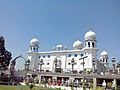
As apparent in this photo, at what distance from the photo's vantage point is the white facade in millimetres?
70188

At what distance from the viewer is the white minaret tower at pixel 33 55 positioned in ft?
270

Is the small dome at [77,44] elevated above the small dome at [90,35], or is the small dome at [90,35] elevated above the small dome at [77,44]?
the small dome at [90,35]

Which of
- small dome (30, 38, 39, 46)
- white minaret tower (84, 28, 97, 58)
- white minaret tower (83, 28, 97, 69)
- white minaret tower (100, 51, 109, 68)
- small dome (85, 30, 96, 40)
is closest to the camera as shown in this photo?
white minaret tower (83, 28, 97, 69)

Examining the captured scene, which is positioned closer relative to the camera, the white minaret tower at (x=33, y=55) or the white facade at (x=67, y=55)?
the white facade at (x=67, y=55)

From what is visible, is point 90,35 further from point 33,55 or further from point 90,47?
point 33,55


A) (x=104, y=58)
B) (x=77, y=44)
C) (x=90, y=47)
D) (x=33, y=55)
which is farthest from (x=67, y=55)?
(x=104, y=58)

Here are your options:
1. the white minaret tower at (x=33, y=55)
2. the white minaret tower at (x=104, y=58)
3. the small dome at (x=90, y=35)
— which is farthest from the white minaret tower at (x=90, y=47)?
the white minaret tower at (x=33, y=55)

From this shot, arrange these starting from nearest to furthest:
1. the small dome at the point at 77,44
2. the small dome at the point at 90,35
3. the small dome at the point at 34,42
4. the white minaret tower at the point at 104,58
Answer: the small dome at the point at 90,35 < the small dome at the point at 77,44 < the small dome at the point at 34,42 < the white minaret tower at the point at 104,58

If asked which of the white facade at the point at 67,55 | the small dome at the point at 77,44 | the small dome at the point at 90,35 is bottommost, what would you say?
the white facade at the point at 67,55

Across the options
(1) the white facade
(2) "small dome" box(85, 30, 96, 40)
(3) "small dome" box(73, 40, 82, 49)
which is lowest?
(1) the white facade

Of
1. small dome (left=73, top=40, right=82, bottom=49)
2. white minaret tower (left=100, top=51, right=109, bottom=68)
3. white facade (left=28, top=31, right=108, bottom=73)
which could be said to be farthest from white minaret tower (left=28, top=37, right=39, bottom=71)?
white minaret tower (left=100, top=51, right=109, bottom=68)

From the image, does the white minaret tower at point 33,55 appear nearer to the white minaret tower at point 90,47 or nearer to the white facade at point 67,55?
the white facade at point 67,55

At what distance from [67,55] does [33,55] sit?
1240 cm

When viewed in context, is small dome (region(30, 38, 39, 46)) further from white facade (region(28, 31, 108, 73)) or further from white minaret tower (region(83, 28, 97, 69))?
white minaret tower (region(83, 28, 97, 69))
